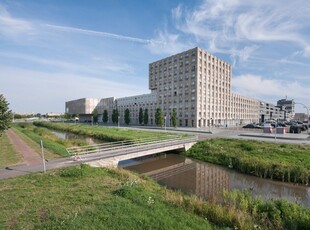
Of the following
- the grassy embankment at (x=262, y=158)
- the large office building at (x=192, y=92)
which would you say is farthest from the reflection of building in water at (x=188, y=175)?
the large office building at (x=192, y=92)

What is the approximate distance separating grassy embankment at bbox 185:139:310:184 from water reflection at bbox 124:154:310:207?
3.15 feet

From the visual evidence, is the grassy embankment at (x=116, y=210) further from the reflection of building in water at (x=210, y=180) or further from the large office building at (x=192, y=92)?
the large office building at (x=192, y=92)

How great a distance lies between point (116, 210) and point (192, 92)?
59.2 meters

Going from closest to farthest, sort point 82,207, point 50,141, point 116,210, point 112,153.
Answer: point 116,210
point 82,207
point 112,153
point 50,141

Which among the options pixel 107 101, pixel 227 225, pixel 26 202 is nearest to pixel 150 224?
pixel 227 225

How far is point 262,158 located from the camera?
19.0m

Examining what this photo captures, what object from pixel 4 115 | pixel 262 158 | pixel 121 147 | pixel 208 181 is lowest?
pixel 208 181

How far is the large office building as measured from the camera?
63.7 metres

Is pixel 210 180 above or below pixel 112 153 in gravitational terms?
below

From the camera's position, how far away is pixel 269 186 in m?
14.4

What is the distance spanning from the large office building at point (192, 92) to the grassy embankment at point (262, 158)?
38.5 m

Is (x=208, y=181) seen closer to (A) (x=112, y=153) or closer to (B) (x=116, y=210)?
(A) (x=112, y=153)

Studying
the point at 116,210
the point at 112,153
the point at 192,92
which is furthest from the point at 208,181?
the point at 192,92

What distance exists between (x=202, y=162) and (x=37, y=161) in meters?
16.9
